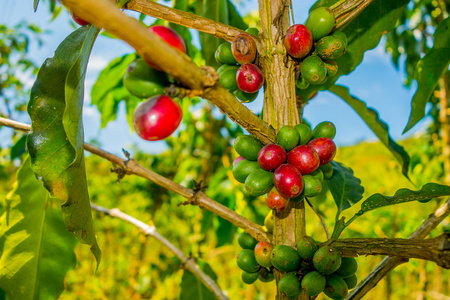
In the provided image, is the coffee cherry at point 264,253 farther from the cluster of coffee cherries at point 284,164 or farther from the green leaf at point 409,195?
the green leaf at point 409,195

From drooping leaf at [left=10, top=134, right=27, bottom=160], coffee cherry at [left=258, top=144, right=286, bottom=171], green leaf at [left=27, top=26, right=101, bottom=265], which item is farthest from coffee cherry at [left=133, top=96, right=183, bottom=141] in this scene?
drooping leaf at [left=10, top=134, right=27, bottom=160]

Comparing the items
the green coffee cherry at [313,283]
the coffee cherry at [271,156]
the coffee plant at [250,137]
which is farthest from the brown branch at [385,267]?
the coffee cherry at [271,156]

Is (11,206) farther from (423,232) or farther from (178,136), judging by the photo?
(178,136)

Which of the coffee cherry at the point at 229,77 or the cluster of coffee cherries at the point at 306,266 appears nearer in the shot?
the cluster of coffee cherries at the point at 306,266

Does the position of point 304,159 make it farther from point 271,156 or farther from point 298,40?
point 298,40

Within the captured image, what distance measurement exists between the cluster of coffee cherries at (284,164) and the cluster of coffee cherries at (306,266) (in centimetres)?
11

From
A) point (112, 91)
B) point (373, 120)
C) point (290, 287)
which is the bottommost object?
point (290, 287)

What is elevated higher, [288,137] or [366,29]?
[366,29]

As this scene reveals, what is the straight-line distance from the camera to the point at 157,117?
0.59 metres

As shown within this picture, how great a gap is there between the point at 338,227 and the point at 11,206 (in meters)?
1.09

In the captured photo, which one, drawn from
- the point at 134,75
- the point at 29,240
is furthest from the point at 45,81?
the point at 29,240

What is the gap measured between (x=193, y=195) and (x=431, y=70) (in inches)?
35.1

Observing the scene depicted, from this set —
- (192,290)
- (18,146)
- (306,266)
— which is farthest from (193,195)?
(18,146)

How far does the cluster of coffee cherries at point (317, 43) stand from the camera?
0.89 meters
